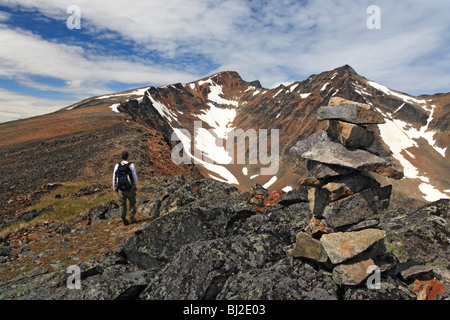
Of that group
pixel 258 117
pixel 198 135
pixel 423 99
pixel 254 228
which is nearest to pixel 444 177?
pixel 423 99

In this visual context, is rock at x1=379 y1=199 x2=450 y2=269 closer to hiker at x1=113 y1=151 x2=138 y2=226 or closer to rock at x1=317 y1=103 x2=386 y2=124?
rock at x1=317 y1=103 x2=386 y2=124

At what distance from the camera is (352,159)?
7652mm

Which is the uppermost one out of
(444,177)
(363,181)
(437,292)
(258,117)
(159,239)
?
(258,117)

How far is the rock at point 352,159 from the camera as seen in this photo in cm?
743

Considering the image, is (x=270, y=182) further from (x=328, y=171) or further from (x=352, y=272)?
(x=352, y=272)

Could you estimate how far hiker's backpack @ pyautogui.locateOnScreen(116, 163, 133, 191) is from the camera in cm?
1239

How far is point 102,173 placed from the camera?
26641mm

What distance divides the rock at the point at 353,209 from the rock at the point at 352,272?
1.21m

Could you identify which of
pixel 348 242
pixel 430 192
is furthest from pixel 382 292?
pixel 430 192

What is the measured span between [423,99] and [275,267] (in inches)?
8447

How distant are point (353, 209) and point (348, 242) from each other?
3.80 feet

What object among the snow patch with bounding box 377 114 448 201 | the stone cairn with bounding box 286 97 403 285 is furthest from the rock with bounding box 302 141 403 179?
the snow patch with bounding box 377 114 448 201

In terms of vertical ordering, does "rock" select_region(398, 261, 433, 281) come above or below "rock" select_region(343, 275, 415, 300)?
above

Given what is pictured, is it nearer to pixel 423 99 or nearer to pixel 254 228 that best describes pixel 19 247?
pixel 254 228
